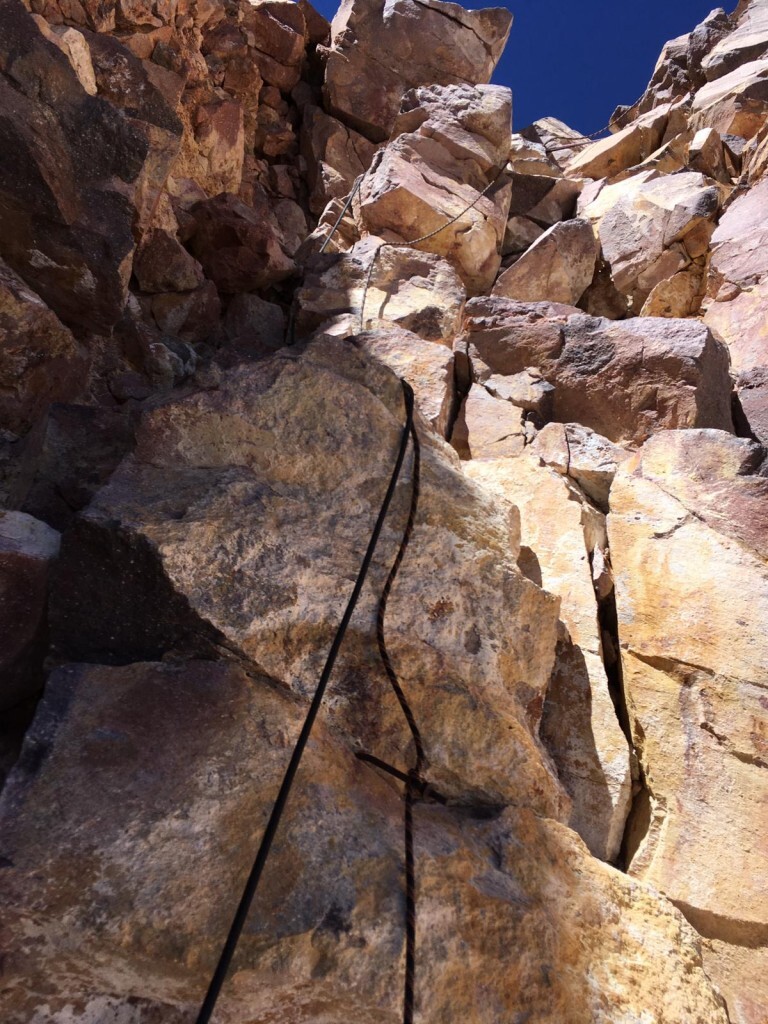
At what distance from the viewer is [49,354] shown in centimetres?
281

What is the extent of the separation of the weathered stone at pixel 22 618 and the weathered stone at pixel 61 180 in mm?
1837

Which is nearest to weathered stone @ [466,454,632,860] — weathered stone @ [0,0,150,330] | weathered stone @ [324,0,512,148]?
weathered stone @ [0,0,150,330]

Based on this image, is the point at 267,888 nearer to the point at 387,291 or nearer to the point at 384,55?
the point at 387,291

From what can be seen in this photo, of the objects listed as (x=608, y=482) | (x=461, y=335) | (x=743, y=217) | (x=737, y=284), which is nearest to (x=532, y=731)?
(x=608, y=482)

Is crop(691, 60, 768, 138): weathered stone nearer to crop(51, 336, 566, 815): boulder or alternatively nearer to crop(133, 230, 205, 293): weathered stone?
crop(133, 230, 205, 293): weathered stone

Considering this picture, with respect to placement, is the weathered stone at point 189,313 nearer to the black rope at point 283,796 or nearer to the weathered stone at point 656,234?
the black rope at point 283,796

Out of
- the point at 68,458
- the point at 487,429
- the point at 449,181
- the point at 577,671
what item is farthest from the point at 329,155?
the point at 577,671

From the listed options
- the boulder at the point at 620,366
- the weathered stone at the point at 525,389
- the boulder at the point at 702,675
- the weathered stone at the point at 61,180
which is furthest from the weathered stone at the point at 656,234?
the weathered stone at the point at 61,180

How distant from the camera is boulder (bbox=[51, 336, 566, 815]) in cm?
159

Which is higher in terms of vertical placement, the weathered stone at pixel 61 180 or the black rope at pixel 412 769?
the weathered stone at pixel 61 180

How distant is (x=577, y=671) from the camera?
2.34 meters

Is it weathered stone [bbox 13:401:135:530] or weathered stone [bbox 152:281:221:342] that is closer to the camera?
weathered stone [bbox 13:401:135:530]

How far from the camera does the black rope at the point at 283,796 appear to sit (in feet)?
3.57

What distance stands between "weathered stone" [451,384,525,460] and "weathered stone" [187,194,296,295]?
8.32 ft
